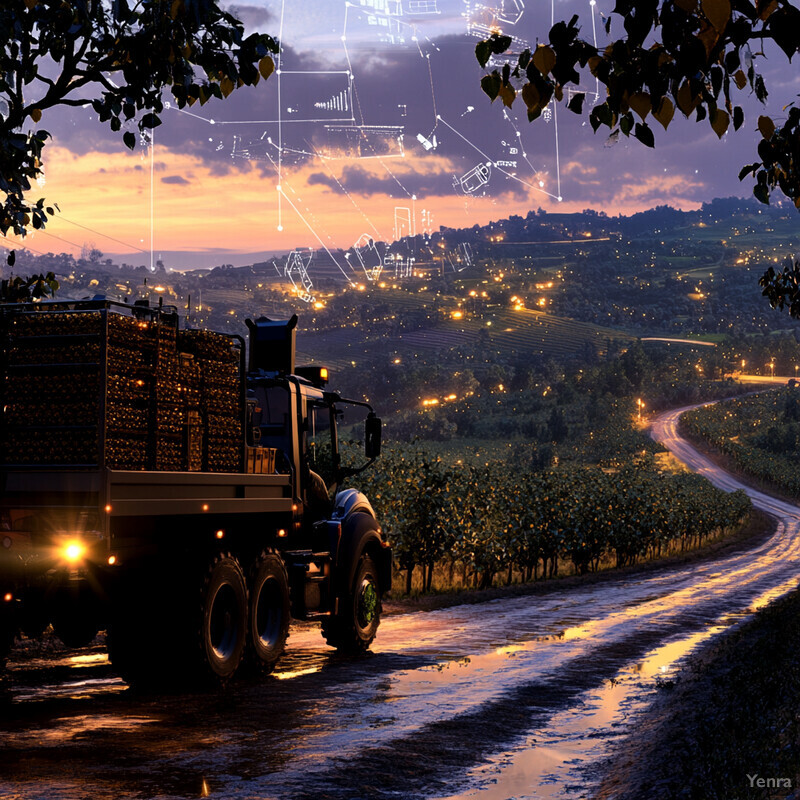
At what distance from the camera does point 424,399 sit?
180m

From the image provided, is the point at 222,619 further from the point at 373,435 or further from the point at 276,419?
the point at 373,435

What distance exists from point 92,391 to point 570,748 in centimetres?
550

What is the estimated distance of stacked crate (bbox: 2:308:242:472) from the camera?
9.66 meters

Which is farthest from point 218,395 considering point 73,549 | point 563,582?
point 563,582

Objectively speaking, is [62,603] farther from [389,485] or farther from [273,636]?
[389,485]

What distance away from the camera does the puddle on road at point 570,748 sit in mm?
8078

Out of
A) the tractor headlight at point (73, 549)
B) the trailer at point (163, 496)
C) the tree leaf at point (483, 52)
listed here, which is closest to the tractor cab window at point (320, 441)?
the trailer at point (163, 496)

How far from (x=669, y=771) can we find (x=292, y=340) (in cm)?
828

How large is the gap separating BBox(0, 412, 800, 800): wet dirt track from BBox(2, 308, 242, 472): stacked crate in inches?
99.5

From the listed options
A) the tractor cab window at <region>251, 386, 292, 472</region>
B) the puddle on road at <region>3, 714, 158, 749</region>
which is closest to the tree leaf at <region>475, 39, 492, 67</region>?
the puddle on road at <region>3, 714, 158, 749</region>

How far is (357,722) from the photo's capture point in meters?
10.2

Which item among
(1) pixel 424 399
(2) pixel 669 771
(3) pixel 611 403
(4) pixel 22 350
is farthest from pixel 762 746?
(1) pixel 424 399

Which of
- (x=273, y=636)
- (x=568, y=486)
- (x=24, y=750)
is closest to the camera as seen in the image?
(x=24, y=750)

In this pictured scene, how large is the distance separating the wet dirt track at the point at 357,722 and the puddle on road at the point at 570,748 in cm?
2
